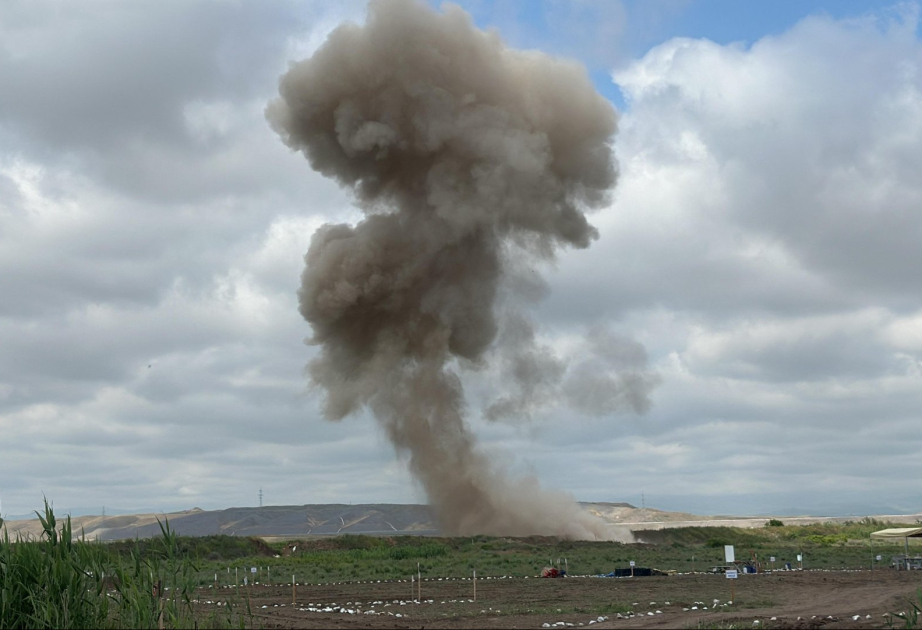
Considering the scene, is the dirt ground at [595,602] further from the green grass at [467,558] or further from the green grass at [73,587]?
the green grass at [467,558]

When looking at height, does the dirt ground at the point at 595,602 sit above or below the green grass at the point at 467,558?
above

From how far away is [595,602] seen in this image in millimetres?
24281

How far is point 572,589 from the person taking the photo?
28.9 meters

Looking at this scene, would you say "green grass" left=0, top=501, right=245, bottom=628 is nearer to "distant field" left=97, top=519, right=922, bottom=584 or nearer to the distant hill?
"distant field" left=97, top=519, right=922, bottom=584

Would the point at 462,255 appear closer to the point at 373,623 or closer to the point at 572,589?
the point at 572,589

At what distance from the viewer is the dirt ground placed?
766 inches

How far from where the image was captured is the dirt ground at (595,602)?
63.8 feet

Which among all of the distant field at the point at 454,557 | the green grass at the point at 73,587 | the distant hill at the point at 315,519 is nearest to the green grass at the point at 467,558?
the distant field at the point at 454,557

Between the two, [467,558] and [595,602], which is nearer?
[595,602]

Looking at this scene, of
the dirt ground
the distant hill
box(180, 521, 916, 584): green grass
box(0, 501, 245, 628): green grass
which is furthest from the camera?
the distant hill

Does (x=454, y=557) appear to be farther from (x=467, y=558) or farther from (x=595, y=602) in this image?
(x=595, y=602)

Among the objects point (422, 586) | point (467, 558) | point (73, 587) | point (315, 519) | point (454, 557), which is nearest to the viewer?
point (73, 587)

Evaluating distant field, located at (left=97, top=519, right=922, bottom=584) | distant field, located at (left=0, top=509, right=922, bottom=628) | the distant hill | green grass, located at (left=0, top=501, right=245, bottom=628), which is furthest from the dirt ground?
the distant hill

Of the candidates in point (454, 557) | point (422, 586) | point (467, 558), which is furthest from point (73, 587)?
point (454, 557)
